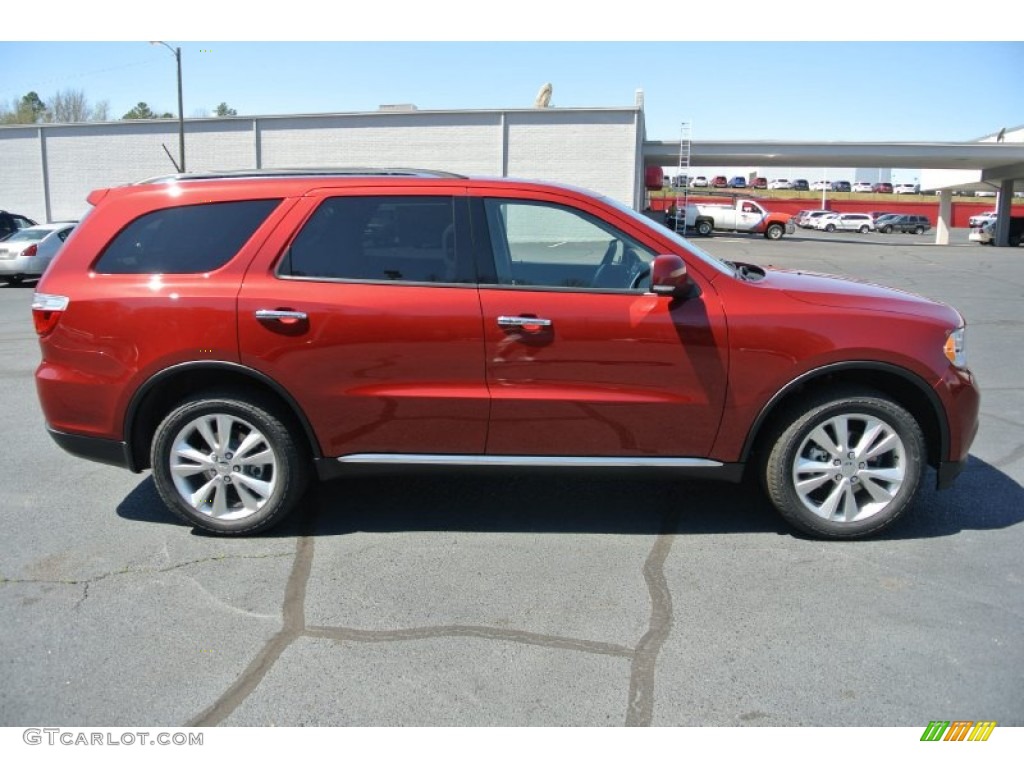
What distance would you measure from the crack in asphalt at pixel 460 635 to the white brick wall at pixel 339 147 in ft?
96.7

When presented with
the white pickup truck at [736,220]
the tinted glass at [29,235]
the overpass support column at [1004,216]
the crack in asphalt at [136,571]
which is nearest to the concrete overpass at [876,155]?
the overpass support column at [1004,216]

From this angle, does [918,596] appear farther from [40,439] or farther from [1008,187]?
[1008,187]

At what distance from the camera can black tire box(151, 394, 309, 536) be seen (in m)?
4.12

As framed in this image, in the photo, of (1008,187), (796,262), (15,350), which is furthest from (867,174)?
(15,350)

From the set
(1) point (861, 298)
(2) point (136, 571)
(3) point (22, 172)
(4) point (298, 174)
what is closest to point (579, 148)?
(3) point (22, 172)

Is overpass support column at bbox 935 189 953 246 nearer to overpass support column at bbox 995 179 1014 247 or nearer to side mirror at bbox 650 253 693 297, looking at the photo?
overpass support column at bbox 995 179 1014 247

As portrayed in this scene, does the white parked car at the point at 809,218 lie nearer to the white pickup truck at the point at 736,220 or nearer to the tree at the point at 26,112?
the white pickup truck at the point at 736,220

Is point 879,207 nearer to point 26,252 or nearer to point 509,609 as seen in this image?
point 26,252

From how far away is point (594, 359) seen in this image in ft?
12.9

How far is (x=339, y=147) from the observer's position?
34.2 m

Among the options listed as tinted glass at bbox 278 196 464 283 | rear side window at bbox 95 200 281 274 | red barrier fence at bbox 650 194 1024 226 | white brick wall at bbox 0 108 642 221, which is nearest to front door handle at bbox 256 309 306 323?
tinted glass at bbox 278 196 464 283

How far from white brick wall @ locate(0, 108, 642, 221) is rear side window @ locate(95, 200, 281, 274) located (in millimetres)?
28323

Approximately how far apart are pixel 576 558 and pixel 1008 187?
4921cm

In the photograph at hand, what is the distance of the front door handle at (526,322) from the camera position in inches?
154
